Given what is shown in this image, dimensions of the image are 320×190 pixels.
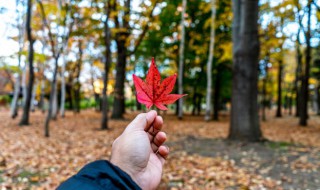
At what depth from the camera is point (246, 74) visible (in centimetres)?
777

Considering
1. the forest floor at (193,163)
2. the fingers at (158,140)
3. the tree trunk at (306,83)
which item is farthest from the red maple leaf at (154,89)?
the tree trunk at (306,83)

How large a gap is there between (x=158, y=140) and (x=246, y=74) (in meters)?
6.64

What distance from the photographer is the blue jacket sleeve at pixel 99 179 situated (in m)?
1.11

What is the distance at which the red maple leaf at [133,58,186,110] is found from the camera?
4.20 feet

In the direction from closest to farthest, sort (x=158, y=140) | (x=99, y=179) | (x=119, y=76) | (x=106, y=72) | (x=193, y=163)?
(x=99, y=179) → (x=158, y=140) → (x=193, y=163) → (x=106, y=72) → (x=119, y=76)

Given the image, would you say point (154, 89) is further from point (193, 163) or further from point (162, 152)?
point (193, 163)

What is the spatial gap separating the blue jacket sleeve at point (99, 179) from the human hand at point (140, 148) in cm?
22

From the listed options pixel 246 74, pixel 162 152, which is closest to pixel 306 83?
pixel 246 74

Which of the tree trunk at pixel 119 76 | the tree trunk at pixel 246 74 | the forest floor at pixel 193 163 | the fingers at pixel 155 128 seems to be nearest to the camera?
the fingers at pixel 155 128

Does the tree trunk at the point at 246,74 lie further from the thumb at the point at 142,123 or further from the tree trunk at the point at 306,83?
the tree trunk at the point at 306,83

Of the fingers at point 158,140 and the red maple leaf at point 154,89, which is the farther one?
the fingers at point 158,140

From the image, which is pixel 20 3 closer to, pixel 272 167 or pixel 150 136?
pixel 272 167

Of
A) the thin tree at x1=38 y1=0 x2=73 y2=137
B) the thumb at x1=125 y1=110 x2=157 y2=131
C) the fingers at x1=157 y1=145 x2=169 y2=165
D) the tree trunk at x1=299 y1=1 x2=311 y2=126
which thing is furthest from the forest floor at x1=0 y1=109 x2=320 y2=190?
the tree trunk at x1=299 y1=1 x2=311 y2=126

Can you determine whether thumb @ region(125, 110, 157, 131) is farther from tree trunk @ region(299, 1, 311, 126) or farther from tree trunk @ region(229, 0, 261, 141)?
tree trunk @ region(299, 1, 311, 126)
